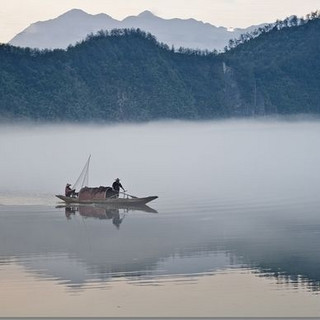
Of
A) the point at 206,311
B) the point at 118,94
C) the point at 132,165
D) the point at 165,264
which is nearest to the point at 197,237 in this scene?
the point at 165,264

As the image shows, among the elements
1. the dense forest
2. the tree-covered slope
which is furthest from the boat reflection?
the tree-covered slope

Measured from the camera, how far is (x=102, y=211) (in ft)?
131

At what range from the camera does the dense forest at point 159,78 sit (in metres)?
125

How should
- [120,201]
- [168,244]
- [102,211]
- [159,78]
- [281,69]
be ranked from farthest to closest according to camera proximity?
[281,69], [159,78], [120,201], [102,211], [168,244]

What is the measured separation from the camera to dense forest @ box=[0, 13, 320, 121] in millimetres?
125312

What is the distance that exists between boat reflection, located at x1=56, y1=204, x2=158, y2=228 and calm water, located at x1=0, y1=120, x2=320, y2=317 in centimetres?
7

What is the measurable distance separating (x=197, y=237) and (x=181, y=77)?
108541mm

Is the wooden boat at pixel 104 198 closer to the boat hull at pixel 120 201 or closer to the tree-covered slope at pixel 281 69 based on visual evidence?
the boat hull at pixel 120 201

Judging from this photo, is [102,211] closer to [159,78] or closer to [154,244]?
[154,244]

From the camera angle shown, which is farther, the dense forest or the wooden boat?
the dense forest

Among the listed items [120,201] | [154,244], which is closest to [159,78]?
[120,201]

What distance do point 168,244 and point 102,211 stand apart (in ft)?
32.1

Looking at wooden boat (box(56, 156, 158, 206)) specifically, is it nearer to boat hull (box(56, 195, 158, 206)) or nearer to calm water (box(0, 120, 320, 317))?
boat hull (box(56, 195, 158, 206))

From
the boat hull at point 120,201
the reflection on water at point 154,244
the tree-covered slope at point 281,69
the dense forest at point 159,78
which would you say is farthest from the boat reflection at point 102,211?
the tree-covered slope at point 281,69
